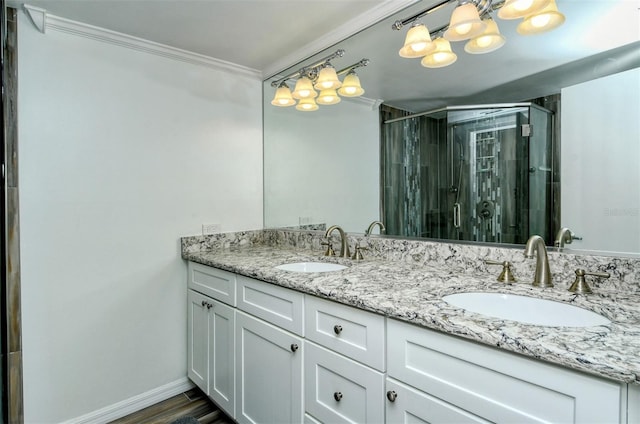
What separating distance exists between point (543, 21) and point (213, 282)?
6.28 feet

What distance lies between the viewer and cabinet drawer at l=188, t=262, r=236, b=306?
6.06 feet

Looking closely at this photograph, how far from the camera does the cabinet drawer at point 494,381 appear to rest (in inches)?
29.6

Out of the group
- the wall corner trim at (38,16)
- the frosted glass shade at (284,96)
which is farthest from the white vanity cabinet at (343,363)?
the wall corner trim at (38,16)

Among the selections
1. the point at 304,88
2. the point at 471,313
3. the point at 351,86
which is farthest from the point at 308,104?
the point at 471,313

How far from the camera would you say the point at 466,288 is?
1.29 meters

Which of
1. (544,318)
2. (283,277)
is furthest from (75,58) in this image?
(544,318)

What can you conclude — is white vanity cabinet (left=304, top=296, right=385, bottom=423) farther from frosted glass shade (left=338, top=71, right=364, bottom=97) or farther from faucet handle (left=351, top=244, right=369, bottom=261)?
frosted glass shade (left=338, top=71, right=364, bottom=97)

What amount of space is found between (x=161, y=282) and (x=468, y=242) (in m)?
1.76

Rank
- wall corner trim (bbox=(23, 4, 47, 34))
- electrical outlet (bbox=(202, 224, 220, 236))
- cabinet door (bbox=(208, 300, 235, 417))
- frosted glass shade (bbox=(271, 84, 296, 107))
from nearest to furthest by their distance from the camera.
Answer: wall corner trim (bbox=(23, 4, 47, 34)), cabinet door (bbox=(208, 300, 235, 417)), frosted glass shade (bbox=(271, 84, 296, 107)), electrical outlet (bbox=(202, 224, 220, 236))

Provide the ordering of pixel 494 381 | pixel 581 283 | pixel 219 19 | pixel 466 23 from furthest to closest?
pixel 219 19 → pixel 466 23 → pixel 581 283 → pixel 494 381

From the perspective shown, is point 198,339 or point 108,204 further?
point 198,339

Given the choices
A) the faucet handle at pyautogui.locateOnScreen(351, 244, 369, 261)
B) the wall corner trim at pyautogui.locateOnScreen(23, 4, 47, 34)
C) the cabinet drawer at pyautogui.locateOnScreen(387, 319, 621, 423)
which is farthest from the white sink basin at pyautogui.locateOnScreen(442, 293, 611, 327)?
the wall corner trim at pyautogui.locateOnScreen(23, 4, 47, 34)

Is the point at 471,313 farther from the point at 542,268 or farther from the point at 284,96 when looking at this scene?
the point at 284,96

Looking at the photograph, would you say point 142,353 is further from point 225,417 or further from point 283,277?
point 283,277
